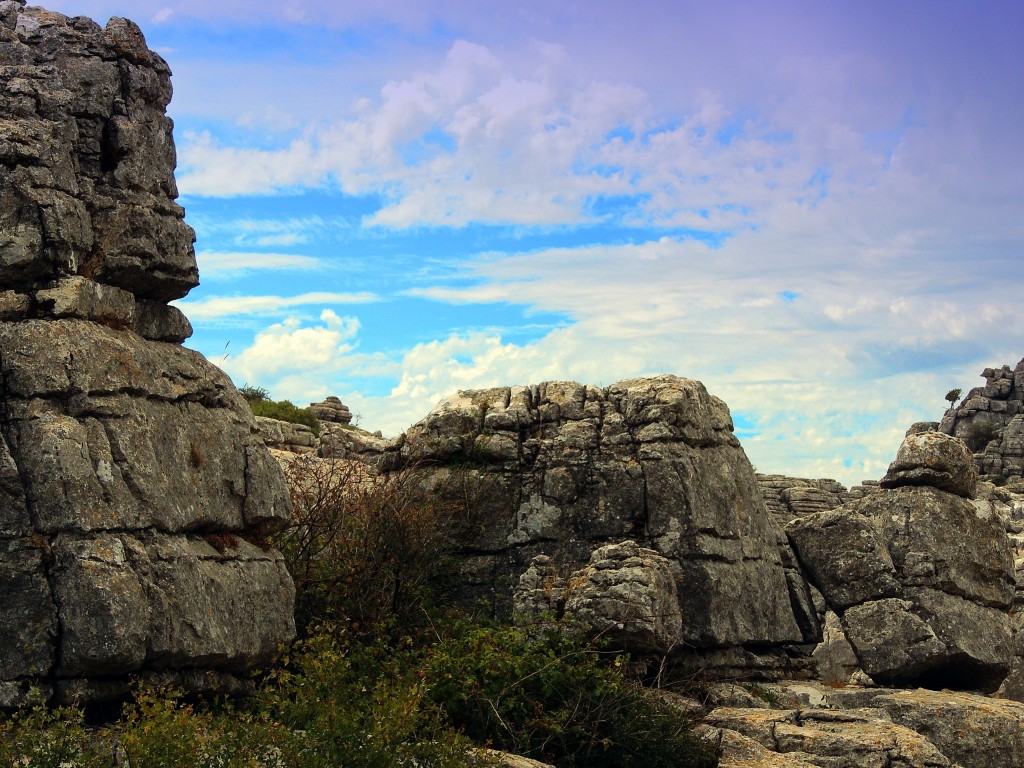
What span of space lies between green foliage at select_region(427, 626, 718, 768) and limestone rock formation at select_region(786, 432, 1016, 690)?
5.82 meters

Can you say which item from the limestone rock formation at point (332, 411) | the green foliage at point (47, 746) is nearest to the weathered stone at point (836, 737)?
the green foliage at point (47, 746)

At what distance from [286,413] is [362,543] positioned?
21.8m

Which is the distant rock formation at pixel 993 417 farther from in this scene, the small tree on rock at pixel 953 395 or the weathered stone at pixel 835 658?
the weathered stone at pixel 835 658

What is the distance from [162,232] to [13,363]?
2.77m

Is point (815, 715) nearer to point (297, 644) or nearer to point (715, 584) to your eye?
point (715, 584)

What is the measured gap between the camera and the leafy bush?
55.6 ft

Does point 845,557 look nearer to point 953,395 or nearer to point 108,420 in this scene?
point 108,420

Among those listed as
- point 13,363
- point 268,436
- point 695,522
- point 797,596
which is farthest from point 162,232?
point 268,436

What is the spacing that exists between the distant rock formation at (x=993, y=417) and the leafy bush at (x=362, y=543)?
3392 inches

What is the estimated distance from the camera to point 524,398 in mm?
20219

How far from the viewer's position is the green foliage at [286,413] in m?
38.3

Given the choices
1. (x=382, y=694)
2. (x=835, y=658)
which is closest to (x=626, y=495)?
(x=382, y=694)

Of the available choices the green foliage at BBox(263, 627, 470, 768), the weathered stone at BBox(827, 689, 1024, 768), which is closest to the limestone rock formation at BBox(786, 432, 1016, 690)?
the weathered stone at BBox(827, 689, 1024, 768)

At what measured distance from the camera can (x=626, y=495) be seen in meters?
18.5
